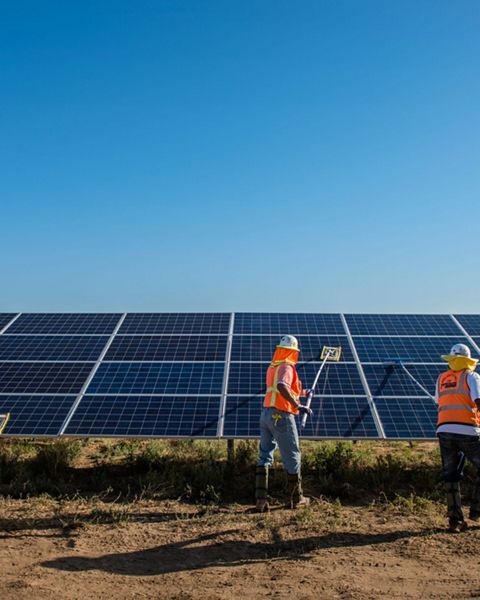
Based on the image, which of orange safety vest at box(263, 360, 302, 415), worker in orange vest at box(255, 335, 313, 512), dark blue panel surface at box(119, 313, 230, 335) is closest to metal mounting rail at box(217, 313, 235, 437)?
dark blue panel surface at box(119, 313, 230, 335)

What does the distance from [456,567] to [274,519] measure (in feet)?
7.98

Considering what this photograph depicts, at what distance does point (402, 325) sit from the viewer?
43.6ft

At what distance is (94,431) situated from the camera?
9.09 metres

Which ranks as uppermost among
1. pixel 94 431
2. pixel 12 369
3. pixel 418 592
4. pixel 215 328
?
pixel 215 328

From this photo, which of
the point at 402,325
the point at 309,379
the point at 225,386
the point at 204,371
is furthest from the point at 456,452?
the point at 402,325

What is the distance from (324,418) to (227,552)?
140 inches

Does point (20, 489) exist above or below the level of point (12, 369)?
below

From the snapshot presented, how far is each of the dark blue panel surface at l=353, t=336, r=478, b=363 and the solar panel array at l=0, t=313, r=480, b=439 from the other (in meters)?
0.03

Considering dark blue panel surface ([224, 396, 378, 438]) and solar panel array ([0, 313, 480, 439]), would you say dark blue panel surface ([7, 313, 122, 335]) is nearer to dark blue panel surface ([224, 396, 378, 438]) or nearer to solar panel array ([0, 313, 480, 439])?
solar panel array ([0, 313, 480, 439])

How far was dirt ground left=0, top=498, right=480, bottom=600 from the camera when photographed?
17.9ft

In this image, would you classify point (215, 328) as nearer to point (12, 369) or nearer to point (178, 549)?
point (12, 369)

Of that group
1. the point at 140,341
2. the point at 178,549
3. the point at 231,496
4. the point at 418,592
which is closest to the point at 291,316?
the point at 140,341

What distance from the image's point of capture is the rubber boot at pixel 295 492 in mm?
7902

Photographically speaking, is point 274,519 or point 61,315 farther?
point 61,315
